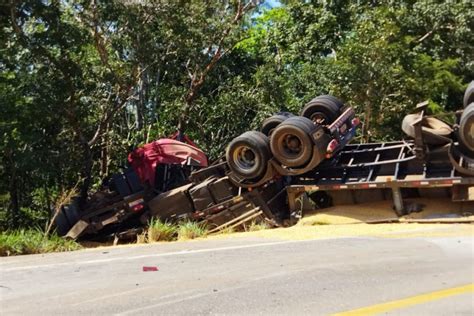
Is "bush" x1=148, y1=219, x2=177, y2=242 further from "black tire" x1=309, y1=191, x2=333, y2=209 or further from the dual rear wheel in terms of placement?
"black tire" x1=309, y1=191, x2=333, y2=209

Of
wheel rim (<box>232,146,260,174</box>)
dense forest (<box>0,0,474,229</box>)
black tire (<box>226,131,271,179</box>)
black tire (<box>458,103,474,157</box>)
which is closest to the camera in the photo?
black tire (<box>458,103,474,157</box>)

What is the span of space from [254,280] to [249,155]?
6.61 m

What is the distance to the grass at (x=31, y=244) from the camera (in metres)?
9.94

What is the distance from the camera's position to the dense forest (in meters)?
14.0

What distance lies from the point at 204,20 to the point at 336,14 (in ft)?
24.2

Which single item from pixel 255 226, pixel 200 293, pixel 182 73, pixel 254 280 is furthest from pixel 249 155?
pixel 182 73

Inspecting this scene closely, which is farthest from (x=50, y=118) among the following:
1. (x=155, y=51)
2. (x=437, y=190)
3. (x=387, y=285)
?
(x=387, y=285)

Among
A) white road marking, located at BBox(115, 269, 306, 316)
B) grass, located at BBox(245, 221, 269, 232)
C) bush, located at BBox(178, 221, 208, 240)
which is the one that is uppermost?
white road marking, located at BBox(115, 269, 306, 316)

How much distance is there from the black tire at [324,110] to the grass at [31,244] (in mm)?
6072

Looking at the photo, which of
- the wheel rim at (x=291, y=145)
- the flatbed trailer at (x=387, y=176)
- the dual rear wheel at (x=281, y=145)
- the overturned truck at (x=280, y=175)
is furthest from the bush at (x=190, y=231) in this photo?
the wheel rim at (x=291, y=145)

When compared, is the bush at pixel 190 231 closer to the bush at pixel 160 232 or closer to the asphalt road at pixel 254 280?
the bush at pixel 160 232

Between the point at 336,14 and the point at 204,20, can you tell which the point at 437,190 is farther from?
the point at 336,14

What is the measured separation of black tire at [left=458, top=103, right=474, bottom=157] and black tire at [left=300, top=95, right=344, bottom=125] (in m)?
3.04

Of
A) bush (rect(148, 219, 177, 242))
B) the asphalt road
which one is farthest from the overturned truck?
the asphalt road
